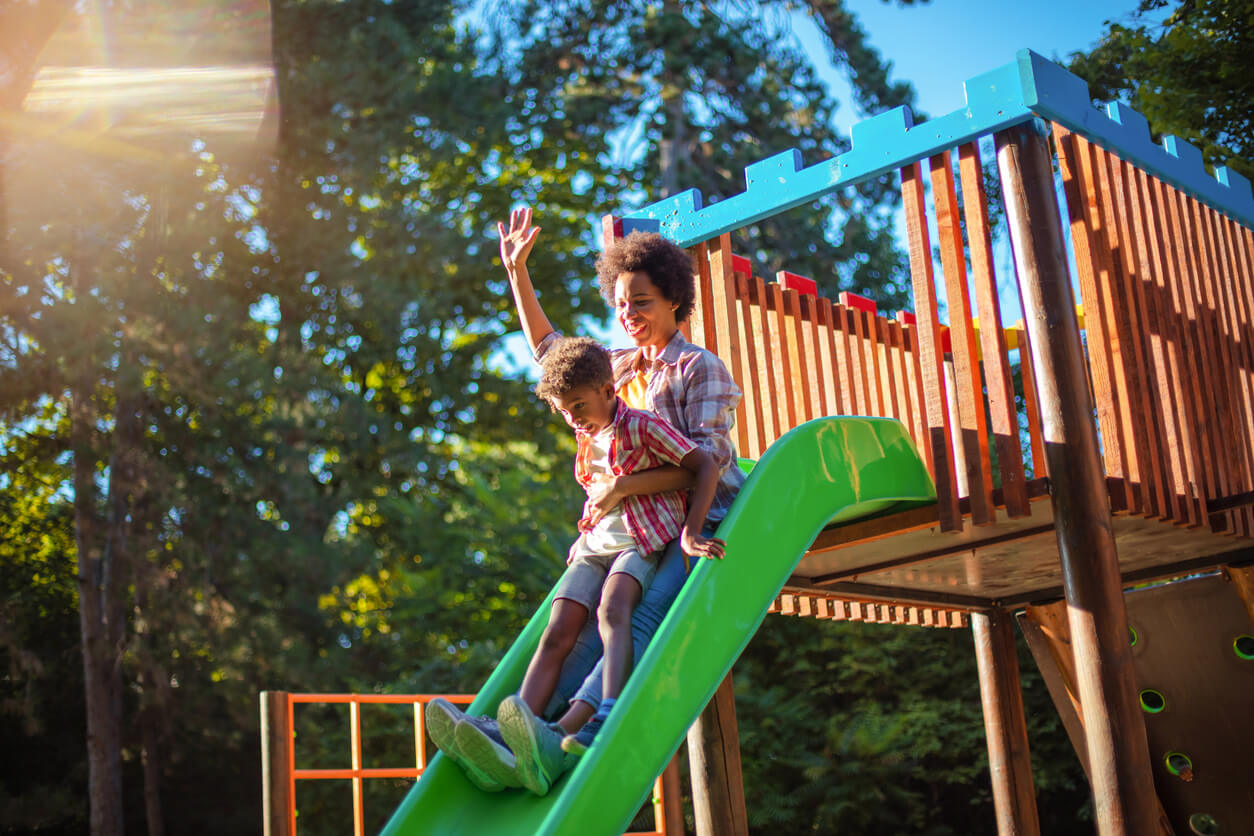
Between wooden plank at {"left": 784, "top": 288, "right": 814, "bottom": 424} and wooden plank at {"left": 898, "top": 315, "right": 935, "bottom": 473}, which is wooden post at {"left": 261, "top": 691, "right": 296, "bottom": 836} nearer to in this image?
wooden plank at {"left": 784, "top": 288, "right": 814, "bottom": 424}

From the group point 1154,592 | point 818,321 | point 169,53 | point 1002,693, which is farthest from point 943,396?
point 169,53

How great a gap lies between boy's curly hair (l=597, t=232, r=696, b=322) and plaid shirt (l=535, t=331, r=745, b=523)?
0.69 feet

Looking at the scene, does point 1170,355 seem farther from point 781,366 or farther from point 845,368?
point 781,366

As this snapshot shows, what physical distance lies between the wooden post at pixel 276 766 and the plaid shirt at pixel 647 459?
2188mm

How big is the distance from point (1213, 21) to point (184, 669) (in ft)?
41.8

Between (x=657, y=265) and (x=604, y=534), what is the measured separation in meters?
1.00

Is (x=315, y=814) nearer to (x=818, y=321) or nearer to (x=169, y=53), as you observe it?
(x=169, y=53)

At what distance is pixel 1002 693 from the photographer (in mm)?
6609

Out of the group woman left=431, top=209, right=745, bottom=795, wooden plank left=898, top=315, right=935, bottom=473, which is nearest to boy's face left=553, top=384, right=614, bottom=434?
woman left=431, top=209, right=745, bottom=795

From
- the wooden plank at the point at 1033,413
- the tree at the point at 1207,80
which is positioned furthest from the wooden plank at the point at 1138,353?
the tree at the point at 1207,80

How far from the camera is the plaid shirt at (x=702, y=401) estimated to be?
11.4 ft

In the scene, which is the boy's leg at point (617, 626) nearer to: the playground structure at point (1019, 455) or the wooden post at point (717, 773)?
the playground structure at point (1019, 455)

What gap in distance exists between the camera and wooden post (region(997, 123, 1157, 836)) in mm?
3412

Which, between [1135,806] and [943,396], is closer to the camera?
[1135,806]
